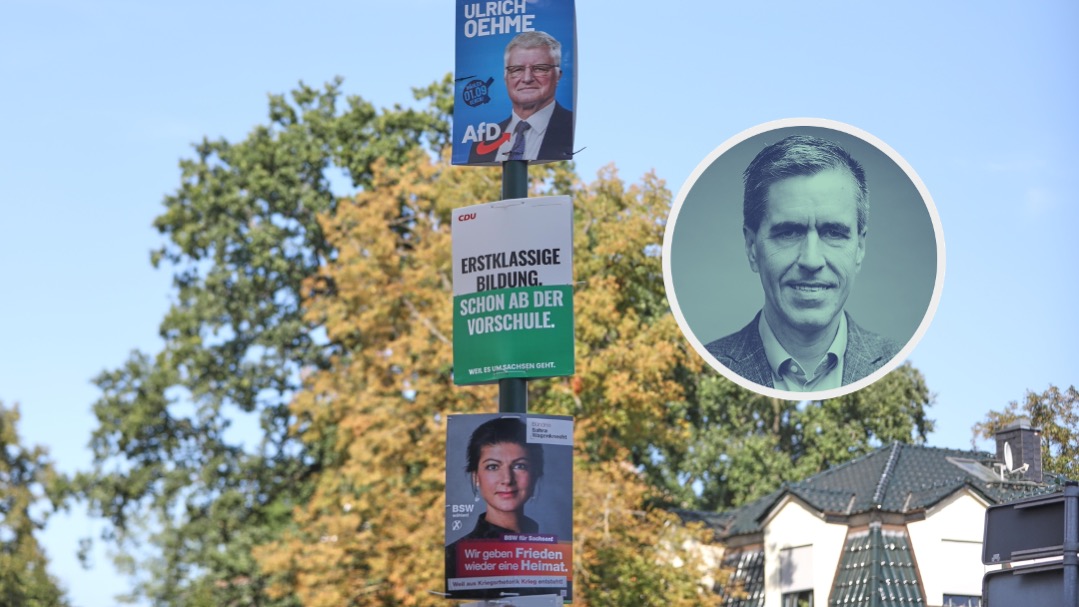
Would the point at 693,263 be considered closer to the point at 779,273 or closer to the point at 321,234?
the point at 779,273

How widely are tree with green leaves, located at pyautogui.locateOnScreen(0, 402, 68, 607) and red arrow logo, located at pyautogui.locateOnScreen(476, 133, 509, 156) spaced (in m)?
34.2

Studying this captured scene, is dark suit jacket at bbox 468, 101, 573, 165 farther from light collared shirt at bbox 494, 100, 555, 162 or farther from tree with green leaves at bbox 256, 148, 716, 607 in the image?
tree with green leaves at bbox 256, 148, 716, 607

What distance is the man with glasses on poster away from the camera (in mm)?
9812

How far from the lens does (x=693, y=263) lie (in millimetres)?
11703

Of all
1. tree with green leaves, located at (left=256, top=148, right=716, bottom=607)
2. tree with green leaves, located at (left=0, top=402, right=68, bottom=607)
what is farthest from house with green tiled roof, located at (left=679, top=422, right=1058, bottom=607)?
tree with green leaves, located at (left=0, top=402, right=68, bottom=607)

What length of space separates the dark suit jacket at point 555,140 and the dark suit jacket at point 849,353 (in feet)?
6.59

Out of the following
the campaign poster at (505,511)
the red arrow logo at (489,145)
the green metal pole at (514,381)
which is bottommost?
the campaign poster at (505,511)

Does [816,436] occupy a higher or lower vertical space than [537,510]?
higher

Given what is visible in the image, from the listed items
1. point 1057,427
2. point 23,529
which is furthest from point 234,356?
point 1057,427

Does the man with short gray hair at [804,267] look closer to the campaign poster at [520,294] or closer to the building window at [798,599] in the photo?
the campaign poster at [520,294]

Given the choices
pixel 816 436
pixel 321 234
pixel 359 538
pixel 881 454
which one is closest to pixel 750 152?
pixel 359 538

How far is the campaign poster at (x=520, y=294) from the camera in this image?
379 inches

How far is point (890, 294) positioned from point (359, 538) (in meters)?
22.5

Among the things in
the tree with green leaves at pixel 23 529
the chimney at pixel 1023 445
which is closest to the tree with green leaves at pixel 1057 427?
the chimney at pixel 1023 445
